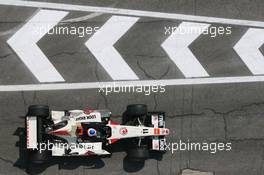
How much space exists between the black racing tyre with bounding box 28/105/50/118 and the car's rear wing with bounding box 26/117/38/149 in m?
0.14

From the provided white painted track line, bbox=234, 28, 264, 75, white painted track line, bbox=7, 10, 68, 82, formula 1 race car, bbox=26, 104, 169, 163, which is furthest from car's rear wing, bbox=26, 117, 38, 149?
white painted track line, bbox=234, 28, 264, 75

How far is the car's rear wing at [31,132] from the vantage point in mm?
9258

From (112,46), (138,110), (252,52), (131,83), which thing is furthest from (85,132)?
(252,52)

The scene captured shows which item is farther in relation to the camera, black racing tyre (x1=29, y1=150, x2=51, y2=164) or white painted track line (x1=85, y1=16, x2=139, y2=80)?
white painted track line (x1=85, y1=16, x2=139, y2=80)

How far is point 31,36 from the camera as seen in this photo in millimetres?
9852

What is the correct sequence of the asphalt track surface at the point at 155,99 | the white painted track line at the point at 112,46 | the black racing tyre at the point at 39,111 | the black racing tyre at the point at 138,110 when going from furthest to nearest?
1. the white painted track line at the point at 112,46
2. the asphalt track surface at the point at 155,99
3. the black racing tyre at the point at 138,110
4. the black racing tyre at the point at 39,111

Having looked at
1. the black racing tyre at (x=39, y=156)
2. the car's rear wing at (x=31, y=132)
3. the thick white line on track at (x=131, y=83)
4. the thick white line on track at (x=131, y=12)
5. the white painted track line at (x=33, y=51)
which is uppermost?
the thick white line on track at (x=131, y=12)

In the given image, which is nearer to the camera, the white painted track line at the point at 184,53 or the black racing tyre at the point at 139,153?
the black racing tyre at the point at 139,153

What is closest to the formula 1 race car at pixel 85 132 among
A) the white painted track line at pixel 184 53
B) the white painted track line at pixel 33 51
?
the white painted track line at pixel 33 51

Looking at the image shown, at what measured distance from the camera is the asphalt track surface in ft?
32.0

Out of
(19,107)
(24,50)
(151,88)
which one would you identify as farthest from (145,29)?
(19,107)

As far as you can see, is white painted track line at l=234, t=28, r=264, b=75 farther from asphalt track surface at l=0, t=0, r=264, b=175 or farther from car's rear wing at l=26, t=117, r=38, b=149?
car's rear wing at l=26, t=117, r=38, b=149

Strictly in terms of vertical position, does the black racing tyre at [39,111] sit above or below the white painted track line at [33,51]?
below

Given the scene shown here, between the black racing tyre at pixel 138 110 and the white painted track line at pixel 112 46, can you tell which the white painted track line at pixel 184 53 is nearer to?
the white painted track line at pixel 112 46
